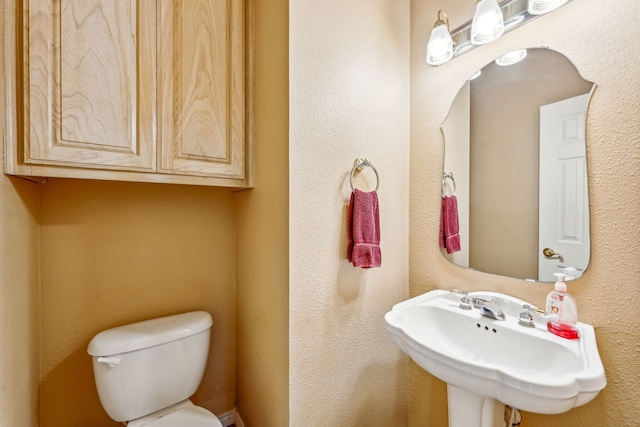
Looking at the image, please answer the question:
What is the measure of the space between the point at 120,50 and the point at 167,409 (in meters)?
1.51

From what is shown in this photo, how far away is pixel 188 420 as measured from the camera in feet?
3.73

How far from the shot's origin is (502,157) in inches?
41.4

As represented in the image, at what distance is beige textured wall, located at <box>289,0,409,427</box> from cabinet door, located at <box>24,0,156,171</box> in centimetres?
58

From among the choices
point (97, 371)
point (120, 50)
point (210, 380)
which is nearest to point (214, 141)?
point (120, 50)

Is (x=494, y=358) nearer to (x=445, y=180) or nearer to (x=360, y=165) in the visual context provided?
(x=445, y=180)

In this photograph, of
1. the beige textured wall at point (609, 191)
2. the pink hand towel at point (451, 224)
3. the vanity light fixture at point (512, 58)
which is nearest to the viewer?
the beige textured wall at point (609, 191)

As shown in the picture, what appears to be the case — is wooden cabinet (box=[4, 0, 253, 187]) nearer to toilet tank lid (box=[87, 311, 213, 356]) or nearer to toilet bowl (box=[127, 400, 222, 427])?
toilet tank lid (box=[87, 311, 213, 356])

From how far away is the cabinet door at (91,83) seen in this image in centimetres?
88

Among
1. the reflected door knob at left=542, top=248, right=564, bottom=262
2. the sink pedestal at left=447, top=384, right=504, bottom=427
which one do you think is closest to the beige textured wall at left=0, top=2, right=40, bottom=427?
the sink pedestal at left=447, top=384, right=504, bottom=427

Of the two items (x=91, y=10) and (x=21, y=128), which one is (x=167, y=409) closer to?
(x=21, y=128)

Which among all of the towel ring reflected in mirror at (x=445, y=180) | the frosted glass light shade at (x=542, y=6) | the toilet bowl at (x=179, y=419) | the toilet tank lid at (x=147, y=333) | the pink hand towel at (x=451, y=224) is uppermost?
the frosted glass light shade at (x=542, y=6)

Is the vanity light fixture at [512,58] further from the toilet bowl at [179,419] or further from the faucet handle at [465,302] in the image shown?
the toilet bowl at [179,419]

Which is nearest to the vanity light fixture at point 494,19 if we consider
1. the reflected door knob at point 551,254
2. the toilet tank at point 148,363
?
the reflected door knob at point 551,254

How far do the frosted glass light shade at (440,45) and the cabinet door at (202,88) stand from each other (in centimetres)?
85
